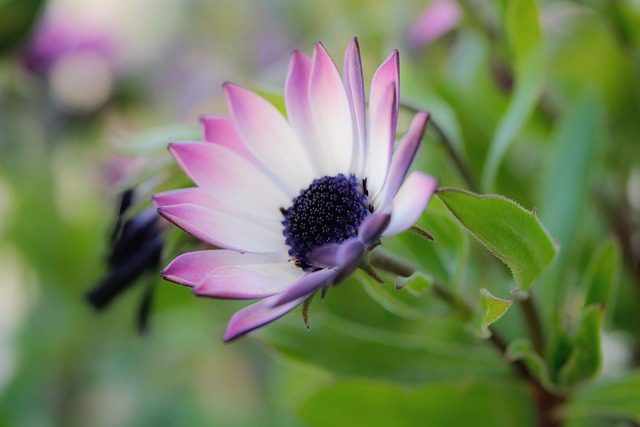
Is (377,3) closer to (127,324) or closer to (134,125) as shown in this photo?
(134,125)

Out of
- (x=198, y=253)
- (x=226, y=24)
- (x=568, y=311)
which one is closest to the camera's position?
(x=198, y=253)

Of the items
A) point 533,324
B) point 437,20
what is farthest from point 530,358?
point 437,20

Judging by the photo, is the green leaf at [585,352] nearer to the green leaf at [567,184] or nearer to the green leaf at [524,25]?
the green leaf at [567,184]

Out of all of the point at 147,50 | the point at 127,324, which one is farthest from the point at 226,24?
the point at 127,324

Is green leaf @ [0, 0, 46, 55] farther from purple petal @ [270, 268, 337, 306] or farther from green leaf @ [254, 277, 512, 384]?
purple petal @ [270, 268, 337, 306]

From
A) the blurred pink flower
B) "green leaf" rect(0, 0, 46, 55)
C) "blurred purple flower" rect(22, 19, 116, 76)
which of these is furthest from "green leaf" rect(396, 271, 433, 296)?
"blurred purple flower" rect(22, 19, 116, 76)

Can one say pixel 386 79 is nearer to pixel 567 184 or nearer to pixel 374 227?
pixel 374 227

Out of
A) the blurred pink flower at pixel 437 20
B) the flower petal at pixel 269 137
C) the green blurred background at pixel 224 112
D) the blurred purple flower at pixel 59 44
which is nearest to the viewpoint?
the flower petal at pixel 269 137

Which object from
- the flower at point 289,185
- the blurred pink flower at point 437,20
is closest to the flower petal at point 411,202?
the flower at point 289,185
